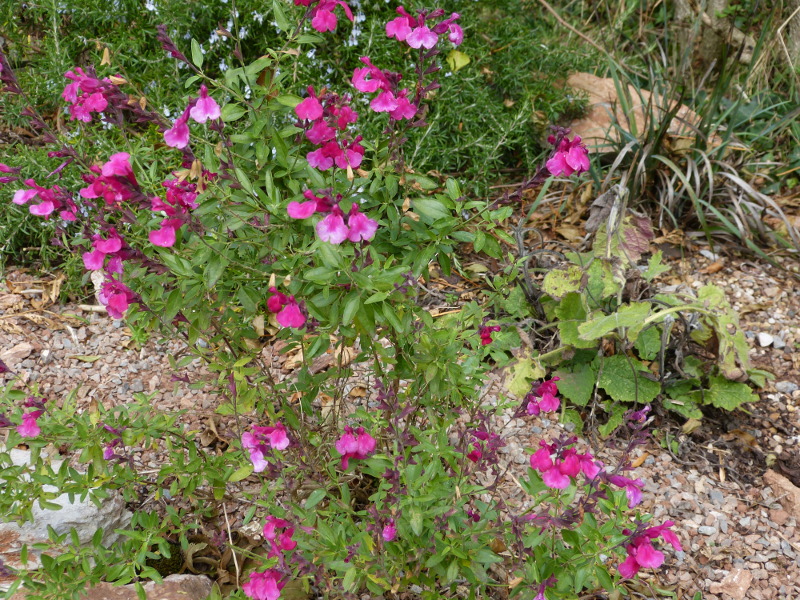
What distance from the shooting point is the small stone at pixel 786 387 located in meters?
2.91

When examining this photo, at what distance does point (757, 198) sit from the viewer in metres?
3.72

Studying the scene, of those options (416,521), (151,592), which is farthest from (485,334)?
(151,592)

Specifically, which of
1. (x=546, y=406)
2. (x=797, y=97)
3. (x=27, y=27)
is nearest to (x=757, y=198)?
(x=797, y=97)

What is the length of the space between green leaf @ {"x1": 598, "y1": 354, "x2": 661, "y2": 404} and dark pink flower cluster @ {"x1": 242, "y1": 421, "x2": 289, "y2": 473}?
145 centimetres

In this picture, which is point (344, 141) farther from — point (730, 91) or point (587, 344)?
point (730, 91)

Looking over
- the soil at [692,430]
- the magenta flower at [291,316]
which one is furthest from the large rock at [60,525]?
the magenta flower at [291,316]

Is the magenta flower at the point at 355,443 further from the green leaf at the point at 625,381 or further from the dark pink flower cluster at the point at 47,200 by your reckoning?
the green leaf at the point at 625,381

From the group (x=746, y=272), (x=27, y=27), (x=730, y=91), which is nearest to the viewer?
(x=746, y=272)

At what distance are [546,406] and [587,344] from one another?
1.05 metres

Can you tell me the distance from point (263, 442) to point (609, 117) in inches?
127

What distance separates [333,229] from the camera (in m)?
1.37

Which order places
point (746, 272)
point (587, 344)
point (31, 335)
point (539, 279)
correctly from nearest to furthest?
1. point (587, 344)
2. point (31, 335)
3. point (539, 279)
4. point (746, 272)

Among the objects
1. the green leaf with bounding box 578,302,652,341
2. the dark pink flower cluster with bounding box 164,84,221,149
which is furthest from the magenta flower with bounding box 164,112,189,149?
the green leaf with bounding box 578,302,652,341

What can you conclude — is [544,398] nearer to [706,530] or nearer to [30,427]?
[706,530]
